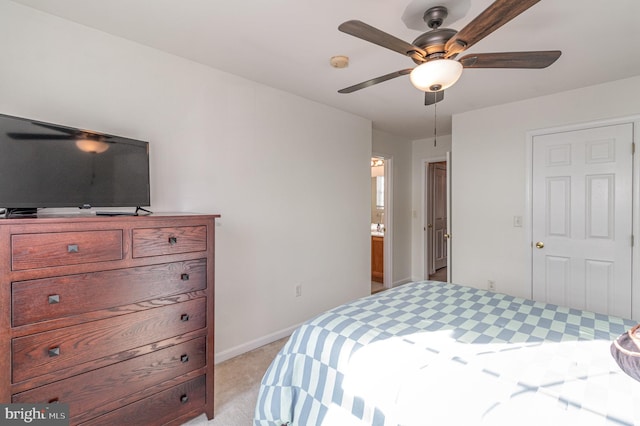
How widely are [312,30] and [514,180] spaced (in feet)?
8.94

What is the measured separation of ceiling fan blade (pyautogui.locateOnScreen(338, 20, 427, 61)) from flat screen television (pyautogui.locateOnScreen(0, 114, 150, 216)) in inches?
54.9

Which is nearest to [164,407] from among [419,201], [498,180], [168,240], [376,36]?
A: [168,240]

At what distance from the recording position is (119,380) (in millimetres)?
1540

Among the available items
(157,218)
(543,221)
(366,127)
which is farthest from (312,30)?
(543,221)

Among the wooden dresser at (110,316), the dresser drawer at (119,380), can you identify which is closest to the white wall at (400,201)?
the wooden dresser at (110,316)

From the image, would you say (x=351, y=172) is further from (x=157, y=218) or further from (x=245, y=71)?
(x=157, y=218)

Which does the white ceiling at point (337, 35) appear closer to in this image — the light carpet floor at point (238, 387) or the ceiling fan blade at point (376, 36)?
the ceiling fan blade at point (376, 36)

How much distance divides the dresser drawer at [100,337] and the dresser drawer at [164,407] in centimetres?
31

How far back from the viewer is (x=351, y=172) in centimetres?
381

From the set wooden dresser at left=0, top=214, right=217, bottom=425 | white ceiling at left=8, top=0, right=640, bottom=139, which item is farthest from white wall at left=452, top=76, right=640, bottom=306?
wooden dresser at left=0, top=214, right=217, bottom=425

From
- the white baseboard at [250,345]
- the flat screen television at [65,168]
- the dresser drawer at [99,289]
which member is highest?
the flat screen television at [65,168]

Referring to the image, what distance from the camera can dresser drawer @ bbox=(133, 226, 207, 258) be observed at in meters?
1.59

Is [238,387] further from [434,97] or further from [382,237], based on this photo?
[382,237]

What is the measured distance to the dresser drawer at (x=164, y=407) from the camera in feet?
5.03
